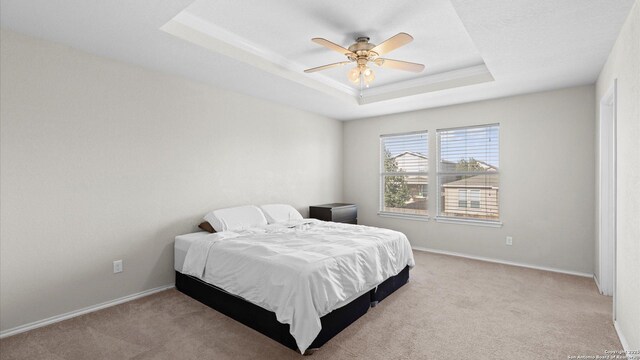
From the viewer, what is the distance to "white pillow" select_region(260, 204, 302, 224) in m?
4.30

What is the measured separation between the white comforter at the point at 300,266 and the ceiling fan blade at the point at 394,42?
184 cm

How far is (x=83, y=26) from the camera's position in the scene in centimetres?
242

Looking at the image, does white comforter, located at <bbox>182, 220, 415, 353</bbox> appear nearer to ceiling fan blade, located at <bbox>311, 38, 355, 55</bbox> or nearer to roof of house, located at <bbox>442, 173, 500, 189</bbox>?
ceiling fan blade, located at <bbox>311, 38, 355, 55</bbox>

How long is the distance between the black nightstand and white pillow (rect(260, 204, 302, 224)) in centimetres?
63

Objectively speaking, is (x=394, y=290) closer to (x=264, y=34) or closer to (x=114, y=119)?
(x=264, y=34)

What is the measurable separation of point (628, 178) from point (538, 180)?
217 centimetres

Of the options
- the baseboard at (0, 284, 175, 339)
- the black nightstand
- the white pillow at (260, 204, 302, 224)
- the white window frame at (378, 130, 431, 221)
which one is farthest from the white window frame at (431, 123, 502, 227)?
the baseboard at (0, 284, 175, 339)

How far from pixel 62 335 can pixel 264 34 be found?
10.4 ft

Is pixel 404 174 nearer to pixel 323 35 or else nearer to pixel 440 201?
pixel 440 201

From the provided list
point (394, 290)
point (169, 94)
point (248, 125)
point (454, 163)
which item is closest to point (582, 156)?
point (454, 163)

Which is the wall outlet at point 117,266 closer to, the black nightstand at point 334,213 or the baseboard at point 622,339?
the black nightstand at point 334,213

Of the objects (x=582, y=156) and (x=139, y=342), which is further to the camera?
(x=582, y=156)

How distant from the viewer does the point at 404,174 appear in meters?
5.52

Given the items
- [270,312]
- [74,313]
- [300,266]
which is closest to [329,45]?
[300,266]
